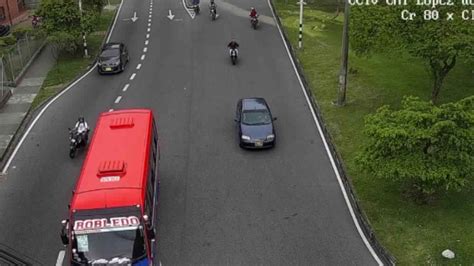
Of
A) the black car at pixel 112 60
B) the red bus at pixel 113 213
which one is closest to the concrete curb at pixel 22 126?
the black car at pixel 112 60

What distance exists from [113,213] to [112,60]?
23.0 m

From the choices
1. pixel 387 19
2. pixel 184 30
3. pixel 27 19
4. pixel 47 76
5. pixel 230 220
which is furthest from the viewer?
pixel 27 19

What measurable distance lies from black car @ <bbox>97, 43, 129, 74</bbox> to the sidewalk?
13.5 feet

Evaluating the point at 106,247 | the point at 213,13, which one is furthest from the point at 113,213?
the point at 213,13

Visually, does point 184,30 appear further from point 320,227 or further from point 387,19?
point 320,227

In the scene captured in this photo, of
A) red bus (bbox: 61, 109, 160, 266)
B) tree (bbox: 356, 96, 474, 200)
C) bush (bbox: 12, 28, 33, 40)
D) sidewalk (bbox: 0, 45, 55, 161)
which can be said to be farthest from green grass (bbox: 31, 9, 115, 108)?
tree (bbox: 356, 96, 474, 200)

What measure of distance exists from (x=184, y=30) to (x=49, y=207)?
28666 millimetres

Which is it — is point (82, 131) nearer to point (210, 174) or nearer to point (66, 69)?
point (210, 174)

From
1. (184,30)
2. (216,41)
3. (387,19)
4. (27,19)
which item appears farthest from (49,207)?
(27,19)

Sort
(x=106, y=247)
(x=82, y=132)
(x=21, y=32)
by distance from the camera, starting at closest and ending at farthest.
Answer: (x=106, y=247)
(x=82, y=132)
(x=21, y=32)

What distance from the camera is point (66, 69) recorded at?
3953cm

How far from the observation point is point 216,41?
1768 inches

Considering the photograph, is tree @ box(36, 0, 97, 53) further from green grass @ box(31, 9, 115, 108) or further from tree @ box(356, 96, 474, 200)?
tree @ box(356, 96, 474, 200)

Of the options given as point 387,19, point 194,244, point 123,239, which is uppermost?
point 387,19
